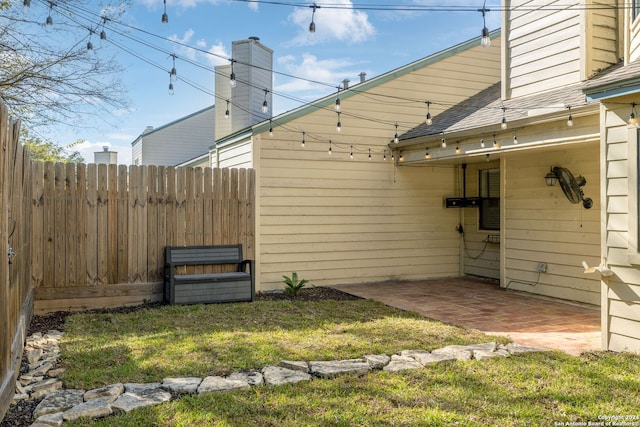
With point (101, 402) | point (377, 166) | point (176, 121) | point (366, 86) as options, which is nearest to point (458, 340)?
point (101, 402)

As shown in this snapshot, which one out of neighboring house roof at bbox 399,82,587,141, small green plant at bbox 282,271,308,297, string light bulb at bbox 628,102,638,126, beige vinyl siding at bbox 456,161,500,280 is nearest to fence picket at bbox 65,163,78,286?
small green plant at bbox 282,271,308,297

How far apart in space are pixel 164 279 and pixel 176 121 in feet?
41.2

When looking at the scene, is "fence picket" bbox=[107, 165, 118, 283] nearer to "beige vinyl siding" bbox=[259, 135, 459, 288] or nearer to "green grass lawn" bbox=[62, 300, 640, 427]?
"green grass lawn" bbox=[62, 300, 640, 427]

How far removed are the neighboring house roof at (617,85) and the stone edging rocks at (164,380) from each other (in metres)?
2.33

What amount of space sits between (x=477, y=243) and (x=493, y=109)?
2.63m

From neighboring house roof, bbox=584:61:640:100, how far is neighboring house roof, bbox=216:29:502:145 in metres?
4.19

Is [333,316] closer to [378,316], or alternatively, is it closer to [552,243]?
[378,316]

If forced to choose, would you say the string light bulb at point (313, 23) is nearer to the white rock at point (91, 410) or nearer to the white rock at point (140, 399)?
the white rock at point (140, 399)

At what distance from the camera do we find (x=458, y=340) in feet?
14.8

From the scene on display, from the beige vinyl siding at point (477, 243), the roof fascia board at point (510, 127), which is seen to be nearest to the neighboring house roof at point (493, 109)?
the roof fascia board at point (510, 127)

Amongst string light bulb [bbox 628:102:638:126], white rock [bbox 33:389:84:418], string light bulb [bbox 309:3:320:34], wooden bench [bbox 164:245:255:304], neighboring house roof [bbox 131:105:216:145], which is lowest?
white rock [bbox 33:389:84:418]

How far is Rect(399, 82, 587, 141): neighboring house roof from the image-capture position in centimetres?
584

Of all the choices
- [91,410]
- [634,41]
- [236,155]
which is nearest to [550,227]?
[634,41]

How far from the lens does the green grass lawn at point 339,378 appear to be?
2.80m
